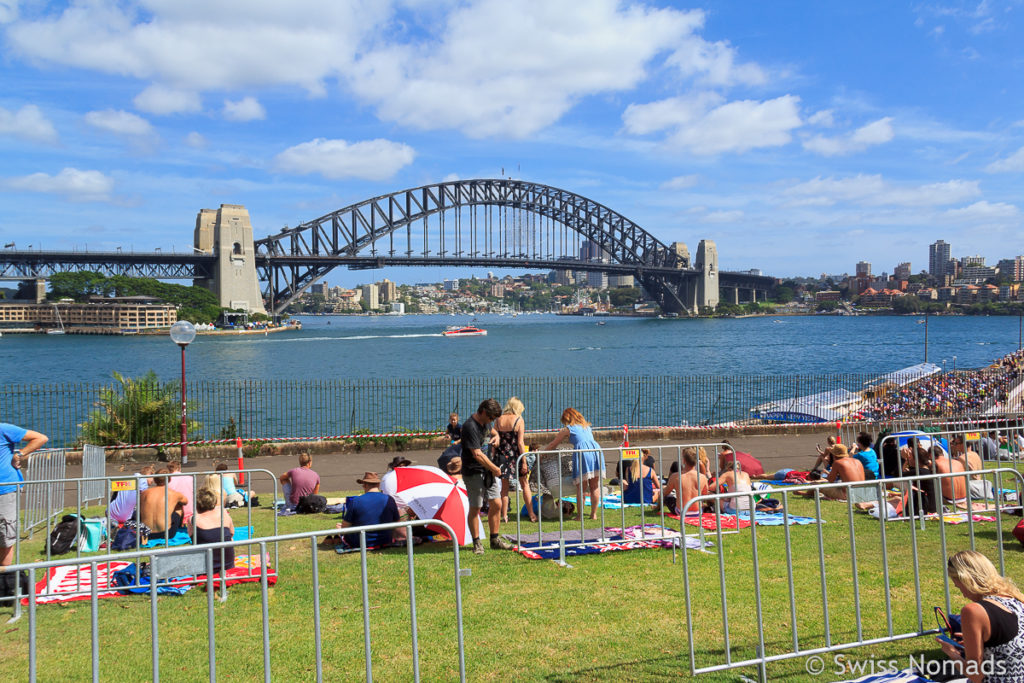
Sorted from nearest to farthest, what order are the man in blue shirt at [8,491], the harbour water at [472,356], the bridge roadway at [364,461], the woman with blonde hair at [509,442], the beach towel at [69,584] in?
the beach towel at [69,584] < the man in blue shirt at [8,491] < the woman with blonde hair at [509,442] < the bridge roadway at [364,461] < the harbour water at [472,356]

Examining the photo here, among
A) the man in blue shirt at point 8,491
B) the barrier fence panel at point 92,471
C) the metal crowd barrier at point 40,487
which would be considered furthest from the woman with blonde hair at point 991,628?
the barrier fence panel at point 92,471

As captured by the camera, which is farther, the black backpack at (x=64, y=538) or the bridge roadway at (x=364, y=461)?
the bridge roadway at (x=364, y=461)

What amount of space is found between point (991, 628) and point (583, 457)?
4.14 metres

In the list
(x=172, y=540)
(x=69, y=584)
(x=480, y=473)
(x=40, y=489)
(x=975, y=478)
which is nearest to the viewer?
(x=69, y=584)

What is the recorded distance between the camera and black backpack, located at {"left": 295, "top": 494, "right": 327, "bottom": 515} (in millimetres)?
8516

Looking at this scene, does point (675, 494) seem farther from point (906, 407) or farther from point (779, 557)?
point (906, 407)

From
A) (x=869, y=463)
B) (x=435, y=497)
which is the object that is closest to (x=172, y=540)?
(x=435, y=497)

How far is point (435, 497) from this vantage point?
637 cm

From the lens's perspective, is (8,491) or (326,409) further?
(326,409)

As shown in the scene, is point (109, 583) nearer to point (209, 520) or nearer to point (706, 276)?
point (209, 520)

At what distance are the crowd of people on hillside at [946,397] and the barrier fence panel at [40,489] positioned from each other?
15.2 m

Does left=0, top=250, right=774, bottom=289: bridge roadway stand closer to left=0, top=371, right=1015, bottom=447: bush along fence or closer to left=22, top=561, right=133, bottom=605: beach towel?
left=0, top=371, right=1015, bottom=447: bush along fence

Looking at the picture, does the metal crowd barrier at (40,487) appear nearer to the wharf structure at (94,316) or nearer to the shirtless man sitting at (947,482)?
the shirtless man sitting at (947,482)

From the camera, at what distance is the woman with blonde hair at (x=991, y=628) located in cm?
321
